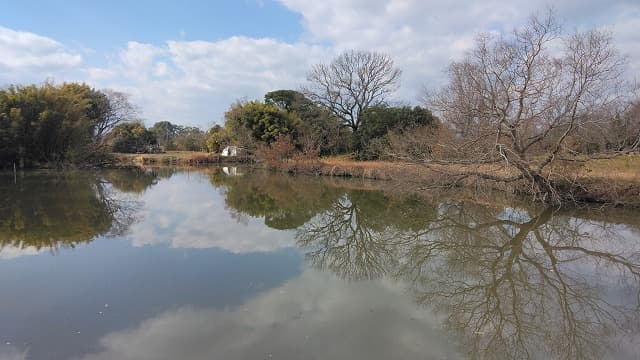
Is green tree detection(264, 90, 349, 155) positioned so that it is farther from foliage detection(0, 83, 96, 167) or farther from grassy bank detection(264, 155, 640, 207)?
foliage detection(0, 83, 96, 167)

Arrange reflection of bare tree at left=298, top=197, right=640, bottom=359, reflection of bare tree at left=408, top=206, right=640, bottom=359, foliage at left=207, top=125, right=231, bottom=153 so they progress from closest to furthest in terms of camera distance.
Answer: reflection of bare tree at left=408, top=206, right=640, bottom=359
reflection of bare tree at left=298, top=197, right=640, bottom=359
foliage at left=207, top=125, right=231, bottom=153

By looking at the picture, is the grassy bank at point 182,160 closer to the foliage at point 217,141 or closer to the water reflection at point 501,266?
the foliage at point 217,141

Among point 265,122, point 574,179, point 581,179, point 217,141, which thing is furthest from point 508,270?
point 217,141

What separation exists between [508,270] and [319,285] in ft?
9.14

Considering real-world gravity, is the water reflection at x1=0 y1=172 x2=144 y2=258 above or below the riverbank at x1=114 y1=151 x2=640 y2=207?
below

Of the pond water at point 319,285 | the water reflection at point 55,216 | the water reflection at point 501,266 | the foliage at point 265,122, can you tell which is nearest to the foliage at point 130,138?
the foliage at point 265,122

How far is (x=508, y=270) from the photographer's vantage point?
603 centimetres

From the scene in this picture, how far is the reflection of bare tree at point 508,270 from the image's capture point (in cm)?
409

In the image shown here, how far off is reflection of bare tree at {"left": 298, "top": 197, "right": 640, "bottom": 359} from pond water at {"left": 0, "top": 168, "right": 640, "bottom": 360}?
0.09 ft

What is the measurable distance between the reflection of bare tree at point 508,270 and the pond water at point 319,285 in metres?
0.03

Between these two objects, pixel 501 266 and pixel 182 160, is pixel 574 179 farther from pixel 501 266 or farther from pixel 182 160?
pixel 182 160

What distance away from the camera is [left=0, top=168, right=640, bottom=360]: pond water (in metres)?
3.71

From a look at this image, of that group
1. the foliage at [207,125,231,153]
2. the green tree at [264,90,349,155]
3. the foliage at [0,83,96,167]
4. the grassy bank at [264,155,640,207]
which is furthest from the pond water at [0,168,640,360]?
the foliage at [207,125,231,153]

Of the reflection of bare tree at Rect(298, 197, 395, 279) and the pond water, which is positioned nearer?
the pond water
